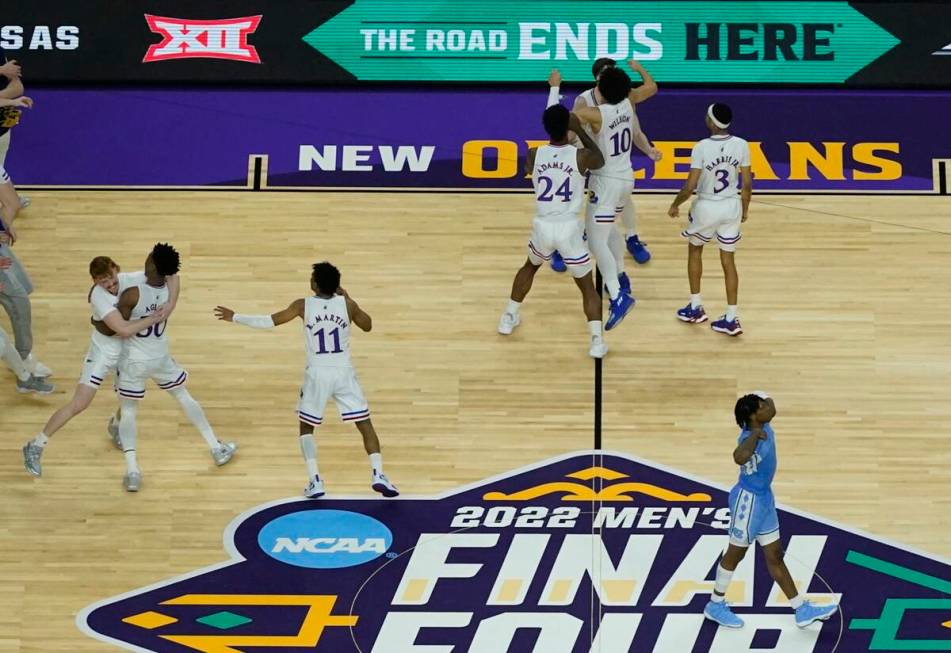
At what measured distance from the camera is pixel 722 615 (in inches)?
408

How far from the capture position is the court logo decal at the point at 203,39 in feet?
47.3

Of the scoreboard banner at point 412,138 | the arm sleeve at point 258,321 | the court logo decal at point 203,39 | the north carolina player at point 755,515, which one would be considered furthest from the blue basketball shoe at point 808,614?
the court logo decal at point 203,39

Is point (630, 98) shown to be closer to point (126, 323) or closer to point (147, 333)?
point (147, 333)

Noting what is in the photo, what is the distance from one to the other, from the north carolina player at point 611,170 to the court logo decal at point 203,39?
12.3 ft

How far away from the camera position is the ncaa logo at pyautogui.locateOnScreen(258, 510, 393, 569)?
10.9 metres

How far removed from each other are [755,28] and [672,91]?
0.99m

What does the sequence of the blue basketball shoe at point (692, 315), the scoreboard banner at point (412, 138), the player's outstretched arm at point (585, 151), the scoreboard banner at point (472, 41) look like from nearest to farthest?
1. the player's outstretched arm at point (585, 151)
2. the blue basketball shoe at point (692, 315)
3. the scoreboard banner at point (412, 138)
4. the scoreboard banner at point (472, 41)

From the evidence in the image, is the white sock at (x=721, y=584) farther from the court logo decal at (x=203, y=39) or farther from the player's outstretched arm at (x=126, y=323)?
the court logo decal at (x=203, y=39)

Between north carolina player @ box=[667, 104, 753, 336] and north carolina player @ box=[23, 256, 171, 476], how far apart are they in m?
3.87

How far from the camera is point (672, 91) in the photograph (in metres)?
14.3

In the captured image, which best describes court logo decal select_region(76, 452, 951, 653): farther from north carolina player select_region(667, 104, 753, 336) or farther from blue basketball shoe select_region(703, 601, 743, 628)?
north carolina player select_region(667, 104, 753, 336)

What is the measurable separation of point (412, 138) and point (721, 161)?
3066mm

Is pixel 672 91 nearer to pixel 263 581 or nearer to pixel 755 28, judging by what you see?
pixel 755 28

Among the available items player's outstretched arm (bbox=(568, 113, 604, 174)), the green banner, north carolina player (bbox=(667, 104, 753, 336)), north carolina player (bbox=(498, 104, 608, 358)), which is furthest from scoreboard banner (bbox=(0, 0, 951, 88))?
north carolina player (bbox=(498, 104, 608, 358))
